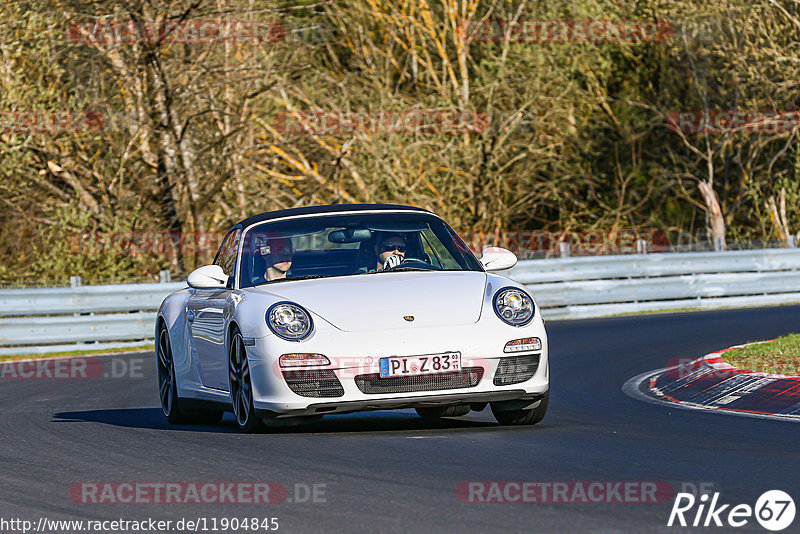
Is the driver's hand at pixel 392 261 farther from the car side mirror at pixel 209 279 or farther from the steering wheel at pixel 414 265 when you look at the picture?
the car side mirror at pixel 209 279

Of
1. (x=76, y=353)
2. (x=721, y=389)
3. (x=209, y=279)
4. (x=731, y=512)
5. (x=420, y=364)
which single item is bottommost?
(x=76, y=353)

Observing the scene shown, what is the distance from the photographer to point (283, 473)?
7320 millimetres

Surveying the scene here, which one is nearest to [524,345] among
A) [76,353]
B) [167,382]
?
[167,382]

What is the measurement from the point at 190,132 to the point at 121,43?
2.38 meters

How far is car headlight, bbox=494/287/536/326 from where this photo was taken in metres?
8.88

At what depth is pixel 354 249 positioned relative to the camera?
9797mm

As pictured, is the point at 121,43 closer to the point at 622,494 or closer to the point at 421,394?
the point at 421,394

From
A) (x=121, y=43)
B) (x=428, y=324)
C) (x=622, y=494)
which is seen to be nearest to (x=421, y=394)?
(x=428, y=324)

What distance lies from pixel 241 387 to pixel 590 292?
14.2m

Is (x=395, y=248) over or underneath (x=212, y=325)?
over

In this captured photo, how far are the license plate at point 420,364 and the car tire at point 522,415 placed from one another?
725 millimetres

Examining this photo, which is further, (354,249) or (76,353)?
(76,353)

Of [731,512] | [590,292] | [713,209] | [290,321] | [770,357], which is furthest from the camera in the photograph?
[713,209]

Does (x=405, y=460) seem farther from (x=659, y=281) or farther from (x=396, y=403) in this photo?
(x=659, y=281)
